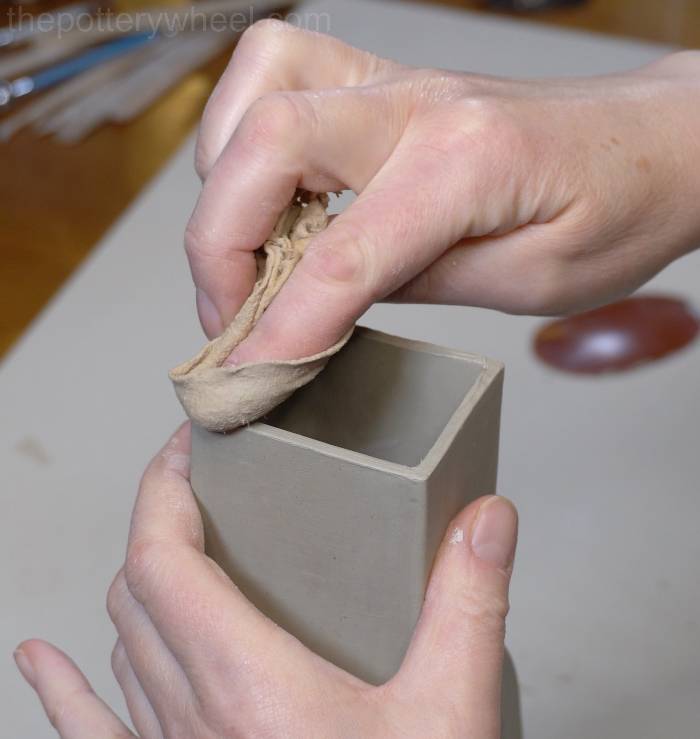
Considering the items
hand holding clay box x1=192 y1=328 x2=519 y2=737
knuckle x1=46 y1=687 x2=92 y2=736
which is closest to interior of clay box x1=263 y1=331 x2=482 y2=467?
hand holding clay box x1=192 y1=328 x2=519 y2=737

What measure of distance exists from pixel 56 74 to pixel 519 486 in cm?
92

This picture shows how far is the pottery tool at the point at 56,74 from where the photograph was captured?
1.37 meters

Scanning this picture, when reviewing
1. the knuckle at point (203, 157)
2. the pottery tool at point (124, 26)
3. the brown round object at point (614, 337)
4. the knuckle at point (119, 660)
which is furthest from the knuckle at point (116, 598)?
the pottery tool at point (124, 26)

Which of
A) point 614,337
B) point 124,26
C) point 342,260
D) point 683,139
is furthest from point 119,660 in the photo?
point 124,26

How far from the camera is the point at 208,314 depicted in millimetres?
564

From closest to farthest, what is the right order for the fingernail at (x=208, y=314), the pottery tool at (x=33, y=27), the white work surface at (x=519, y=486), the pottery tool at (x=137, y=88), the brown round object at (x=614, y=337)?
the fingernail at (x=208, y=314)
the white work surface at (x=519, y=486)
the brown round object at (x=614, y=337)
the pottery tool at (x=137, y=88)
the pottery tool at (x=33, y=27)

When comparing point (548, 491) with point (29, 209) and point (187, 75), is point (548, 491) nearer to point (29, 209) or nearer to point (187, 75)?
point (29, 209)

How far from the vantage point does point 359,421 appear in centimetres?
58

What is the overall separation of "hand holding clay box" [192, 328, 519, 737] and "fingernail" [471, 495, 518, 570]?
0.02 m

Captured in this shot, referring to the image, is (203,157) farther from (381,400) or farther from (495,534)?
(495,534)

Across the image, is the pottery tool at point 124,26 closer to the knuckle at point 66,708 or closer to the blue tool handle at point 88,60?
the blue tool handle at point 88,60

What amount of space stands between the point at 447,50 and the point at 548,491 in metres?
0.86

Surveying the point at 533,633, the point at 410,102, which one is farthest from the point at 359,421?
the point at 533,633

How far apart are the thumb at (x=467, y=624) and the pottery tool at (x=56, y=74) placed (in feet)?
3.60
